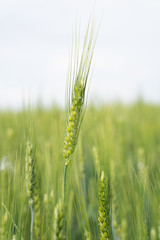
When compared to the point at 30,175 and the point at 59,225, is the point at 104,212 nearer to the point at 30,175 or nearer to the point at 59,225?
the point at 59,225

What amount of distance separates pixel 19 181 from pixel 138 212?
1.33 ft

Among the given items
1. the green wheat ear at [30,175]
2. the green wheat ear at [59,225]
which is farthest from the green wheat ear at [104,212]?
the green wheat ear at [30,175]

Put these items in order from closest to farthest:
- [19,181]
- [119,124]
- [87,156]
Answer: [19,181] < [87,156] < [119,124]

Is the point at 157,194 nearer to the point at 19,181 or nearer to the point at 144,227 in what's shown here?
the point at 144,227

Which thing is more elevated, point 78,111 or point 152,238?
point 78,111

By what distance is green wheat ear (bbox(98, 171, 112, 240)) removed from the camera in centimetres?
82

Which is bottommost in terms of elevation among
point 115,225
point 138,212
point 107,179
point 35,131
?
point 115,225

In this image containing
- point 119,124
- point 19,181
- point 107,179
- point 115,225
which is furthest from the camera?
point 119,124

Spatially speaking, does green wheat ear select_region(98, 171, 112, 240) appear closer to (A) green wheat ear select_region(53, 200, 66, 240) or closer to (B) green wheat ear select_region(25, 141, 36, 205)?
(A) green wheat ear select_region(53, 200, 66, 240)

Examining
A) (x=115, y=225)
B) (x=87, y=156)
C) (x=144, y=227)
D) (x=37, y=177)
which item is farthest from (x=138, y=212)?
(x=87, y=156)

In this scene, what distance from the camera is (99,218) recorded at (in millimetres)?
833

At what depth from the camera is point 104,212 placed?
827mm

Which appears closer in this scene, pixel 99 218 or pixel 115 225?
pixel 99 218

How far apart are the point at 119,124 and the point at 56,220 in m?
2.02
